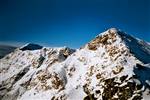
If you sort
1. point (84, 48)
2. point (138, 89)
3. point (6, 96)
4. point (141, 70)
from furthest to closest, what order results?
point (6, 96) → point (84, 48) → point (141, 70) → point (138, 89)

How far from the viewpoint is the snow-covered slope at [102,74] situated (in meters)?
92.4

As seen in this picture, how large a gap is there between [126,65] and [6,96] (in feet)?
293

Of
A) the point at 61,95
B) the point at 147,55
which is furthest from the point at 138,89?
the point at 61,95

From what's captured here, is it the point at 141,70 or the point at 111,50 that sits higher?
the point at 111,50

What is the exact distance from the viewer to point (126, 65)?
323 ft

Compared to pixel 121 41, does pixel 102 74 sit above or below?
below

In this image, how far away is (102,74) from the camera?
102m

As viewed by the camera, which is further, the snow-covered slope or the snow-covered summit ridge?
the snow-covered summit ridge

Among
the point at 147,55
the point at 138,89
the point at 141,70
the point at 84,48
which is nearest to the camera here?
the point at 138,89

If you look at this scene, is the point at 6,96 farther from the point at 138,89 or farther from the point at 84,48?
the point at 138,89

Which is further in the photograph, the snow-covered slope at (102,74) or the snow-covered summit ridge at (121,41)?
the snow-covered summit ridge at (121,41)

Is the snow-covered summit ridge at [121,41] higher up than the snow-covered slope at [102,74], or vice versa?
the snow-covered summit ridge at [121,41]

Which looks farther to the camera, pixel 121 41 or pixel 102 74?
pixel 121 41

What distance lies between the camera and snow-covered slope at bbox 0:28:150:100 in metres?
92.4
